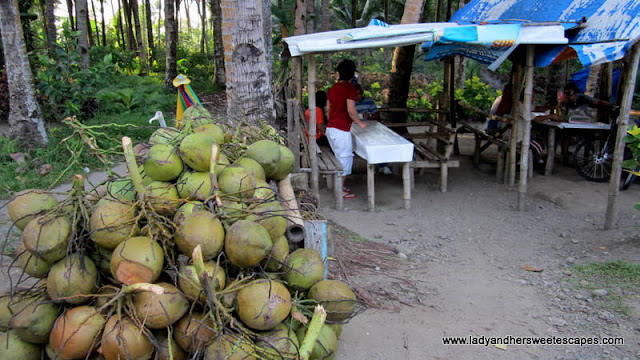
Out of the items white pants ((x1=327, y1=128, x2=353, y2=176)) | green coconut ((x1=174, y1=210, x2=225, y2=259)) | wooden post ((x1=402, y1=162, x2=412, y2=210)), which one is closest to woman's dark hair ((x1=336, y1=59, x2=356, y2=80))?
white pants ((x1=327, y1=128, x2=353, y2=176))

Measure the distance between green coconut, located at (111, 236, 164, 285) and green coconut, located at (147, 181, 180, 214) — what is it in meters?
0.21

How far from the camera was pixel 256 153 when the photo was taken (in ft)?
9.69

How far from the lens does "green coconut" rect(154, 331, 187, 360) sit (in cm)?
215

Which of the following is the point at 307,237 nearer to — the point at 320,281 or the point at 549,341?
the point at 320,281

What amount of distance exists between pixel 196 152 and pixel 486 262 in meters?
3.65

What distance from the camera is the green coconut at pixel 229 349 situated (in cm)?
208

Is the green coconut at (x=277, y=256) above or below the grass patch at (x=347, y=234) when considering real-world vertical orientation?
above

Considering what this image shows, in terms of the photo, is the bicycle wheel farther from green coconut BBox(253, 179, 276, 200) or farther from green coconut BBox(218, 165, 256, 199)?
green coconut BBox(218, 165, 256, 199)

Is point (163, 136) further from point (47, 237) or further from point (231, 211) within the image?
point (47, 237)

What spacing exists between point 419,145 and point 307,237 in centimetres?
564

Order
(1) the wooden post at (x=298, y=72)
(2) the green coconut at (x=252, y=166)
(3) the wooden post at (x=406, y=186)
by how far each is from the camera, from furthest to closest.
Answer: (1) the wooden post at (x=298, y=72), (3) the wooden post at (x=406, y=186), (2) the green coconut at (x=252, y=166)

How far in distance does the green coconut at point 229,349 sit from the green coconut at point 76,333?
0.49 m

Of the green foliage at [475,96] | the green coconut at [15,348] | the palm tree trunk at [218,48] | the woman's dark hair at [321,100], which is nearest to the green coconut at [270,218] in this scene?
the green coconut at [15,348]

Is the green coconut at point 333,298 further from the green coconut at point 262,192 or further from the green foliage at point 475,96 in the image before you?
the green foliage at point 475,96
